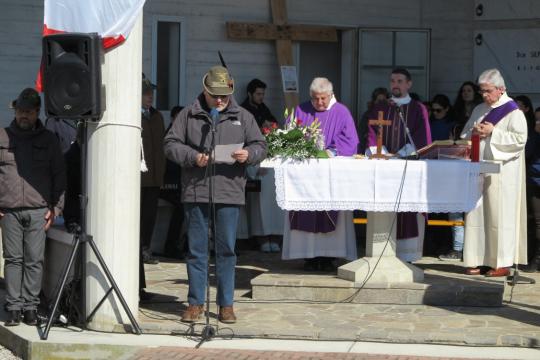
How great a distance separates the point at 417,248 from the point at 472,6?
529cm

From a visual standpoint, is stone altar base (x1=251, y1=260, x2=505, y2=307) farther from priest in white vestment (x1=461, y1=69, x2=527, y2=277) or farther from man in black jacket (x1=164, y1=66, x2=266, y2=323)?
man in black jacket (x1=164, y1=66, x2=266, y2=323)

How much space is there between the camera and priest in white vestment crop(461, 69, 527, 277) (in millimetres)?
11938

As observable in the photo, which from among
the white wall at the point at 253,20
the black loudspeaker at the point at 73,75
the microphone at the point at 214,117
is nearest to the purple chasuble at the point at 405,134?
the microphone at the point at 214,117

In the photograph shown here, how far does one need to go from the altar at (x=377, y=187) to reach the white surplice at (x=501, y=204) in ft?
3.30

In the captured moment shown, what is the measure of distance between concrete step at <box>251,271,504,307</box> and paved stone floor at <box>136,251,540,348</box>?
0.10 metres

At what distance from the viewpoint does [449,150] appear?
11.3 metres

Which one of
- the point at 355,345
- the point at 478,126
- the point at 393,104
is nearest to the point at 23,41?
the point at 393,104

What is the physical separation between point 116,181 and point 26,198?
32.4 inches

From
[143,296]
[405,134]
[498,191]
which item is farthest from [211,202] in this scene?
[498,191]

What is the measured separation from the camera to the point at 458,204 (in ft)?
36.2

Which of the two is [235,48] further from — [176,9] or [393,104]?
[393,104]

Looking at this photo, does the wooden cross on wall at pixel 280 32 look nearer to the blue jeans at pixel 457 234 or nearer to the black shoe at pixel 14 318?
the blue jeans at pixel 457 234

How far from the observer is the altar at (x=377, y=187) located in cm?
1095

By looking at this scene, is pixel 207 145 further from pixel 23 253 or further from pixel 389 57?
pixel 389 57
